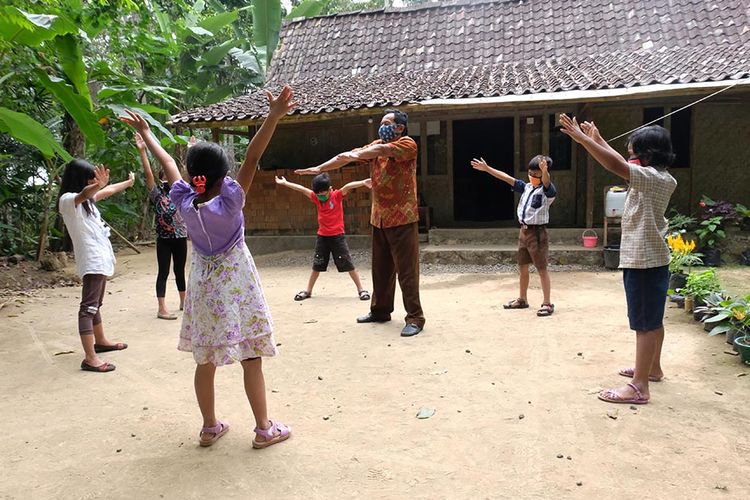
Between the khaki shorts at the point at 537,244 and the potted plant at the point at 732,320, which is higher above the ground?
the khaki shorts at the point at 537,244

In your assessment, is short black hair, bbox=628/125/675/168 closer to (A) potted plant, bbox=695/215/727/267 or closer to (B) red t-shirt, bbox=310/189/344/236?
(B) red t-shirt, bbox=310/189/344/236

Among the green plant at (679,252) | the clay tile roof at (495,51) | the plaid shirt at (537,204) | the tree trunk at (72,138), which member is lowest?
the green plant at (679,252)

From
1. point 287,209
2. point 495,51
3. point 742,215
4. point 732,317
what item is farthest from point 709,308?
point 495,51

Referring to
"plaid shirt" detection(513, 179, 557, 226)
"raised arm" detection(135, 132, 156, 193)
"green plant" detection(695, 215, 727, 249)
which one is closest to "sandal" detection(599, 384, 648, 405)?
"plaid shirt" detection(513, 179, 557, 226)

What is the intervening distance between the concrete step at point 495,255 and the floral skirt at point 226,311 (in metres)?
6.32

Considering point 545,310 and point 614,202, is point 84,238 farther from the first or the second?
point 614,202

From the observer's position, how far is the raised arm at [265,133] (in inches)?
95.0

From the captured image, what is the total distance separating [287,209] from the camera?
33.3 ft

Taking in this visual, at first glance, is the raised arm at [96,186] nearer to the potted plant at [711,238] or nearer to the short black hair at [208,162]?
the short black hair at [208,162]

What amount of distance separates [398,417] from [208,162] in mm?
1701

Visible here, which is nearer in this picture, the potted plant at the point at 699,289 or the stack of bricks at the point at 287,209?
the potted plant at the point at 699,289

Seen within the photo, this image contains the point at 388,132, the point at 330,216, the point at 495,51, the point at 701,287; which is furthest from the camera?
the point at 495,51

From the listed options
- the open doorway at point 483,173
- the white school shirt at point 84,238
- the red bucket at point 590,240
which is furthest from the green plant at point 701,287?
the open doorway at point 483,173

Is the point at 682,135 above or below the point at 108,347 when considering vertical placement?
above
